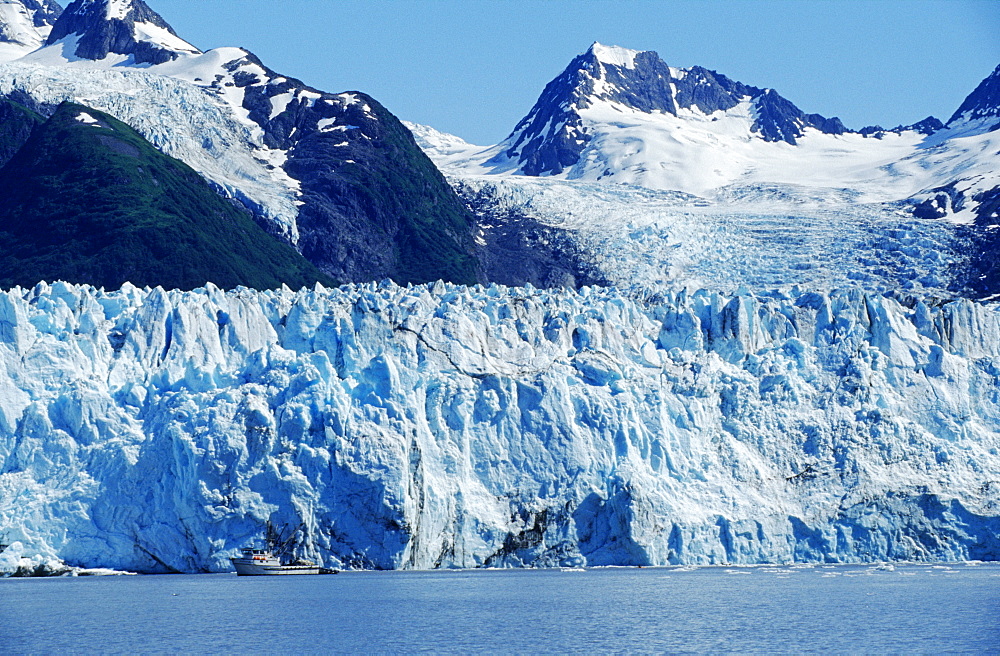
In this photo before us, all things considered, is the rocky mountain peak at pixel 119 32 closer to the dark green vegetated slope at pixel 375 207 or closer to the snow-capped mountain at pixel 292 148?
the snow-capped mountain at pixel 292 148

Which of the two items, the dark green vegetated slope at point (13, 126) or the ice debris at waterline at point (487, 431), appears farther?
the dark green vegetated slope at point (13, 126)

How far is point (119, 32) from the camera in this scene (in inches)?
6452

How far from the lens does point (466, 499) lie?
58.3 m

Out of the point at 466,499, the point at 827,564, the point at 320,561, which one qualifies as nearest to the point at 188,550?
the point at 320,561

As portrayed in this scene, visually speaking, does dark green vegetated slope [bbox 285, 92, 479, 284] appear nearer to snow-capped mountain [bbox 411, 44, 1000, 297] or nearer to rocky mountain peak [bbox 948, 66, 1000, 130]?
snow-capped mountain [bbox 411, 44, 1000, 297]

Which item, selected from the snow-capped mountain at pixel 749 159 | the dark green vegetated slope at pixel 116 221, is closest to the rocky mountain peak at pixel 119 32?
the dark green vegetated slope at pixel 116 221

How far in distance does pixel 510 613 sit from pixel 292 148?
101912 millimetres

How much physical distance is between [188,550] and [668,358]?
23.8 m

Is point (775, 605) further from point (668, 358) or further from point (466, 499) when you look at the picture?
point (668, 358)

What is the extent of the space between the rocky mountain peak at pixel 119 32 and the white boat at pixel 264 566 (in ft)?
365

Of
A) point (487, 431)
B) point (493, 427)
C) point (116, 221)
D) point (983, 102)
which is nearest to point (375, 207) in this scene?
point (116, 221)

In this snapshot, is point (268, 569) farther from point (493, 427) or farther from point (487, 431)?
point (493, 427)

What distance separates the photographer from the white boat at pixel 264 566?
5666 centimetres

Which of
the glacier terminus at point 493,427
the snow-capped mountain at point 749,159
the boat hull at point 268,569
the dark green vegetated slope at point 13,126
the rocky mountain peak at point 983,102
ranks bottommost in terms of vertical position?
the boat hull at point 268,569
